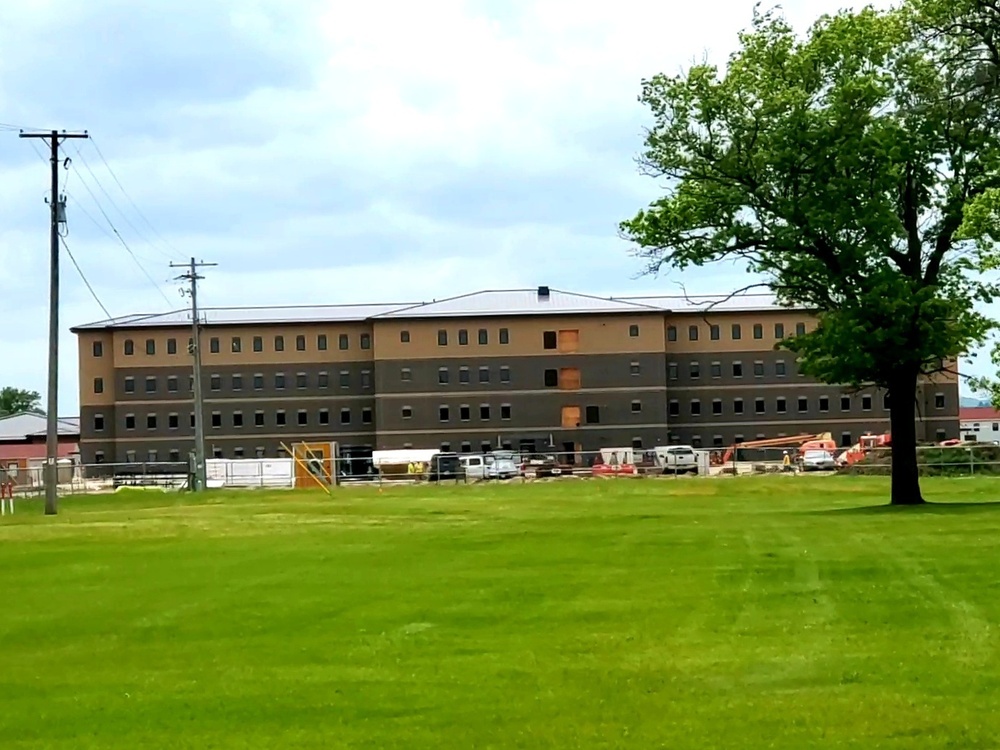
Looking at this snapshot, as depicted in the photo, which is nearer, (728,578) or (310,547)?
(728,578)

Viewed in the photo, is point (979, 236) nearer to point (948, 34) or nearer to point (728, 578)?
point (948, 34)

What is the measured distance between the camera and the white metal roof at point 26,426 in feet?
496

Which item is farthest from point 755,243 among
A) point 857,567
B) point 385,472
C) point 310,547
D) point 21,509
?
point 385,472

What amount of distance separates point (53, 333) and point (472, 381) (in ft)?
217

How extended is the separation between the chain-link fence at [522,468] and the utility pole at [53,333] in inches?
729

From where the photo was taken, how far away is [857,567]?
20156 millimetres

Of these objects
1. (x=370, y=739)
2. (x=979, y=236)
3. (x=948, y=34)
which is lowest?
(x=370, y=739)

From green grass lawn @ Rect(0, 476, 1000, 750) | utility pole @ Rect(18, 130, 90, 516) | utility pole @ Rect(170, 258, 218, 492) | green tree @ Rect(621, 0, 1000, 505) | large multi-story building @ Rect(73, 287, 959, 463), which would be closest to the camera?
green grass lawn @ Rect(0, 476, 1000, 750)

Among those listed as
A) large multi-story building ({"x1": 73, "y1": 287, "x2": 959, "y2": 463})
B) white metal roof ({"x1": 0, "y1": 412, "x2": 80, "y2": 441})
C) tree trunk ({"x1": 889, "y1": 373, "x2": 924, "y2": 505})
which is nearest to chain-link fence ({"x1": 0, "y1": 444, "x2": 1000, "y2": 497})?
large multi-story building ({"x1": 73, "y1": 287, "x2": 959, "y2": 463})

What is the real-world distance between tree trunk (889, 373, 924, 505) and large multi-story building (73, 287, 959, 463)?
2920 inches

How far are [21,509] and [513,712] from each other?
47484mm

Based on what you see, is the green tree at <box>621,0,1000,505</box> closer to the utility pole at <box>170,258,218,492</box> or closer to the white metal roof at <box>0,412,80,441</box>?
the utility pole at <box>170,258,218,492</box>

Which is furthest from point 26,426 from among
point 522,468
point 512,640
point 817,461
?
point 512,640

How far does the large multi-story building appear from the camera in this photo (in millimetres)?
115375
